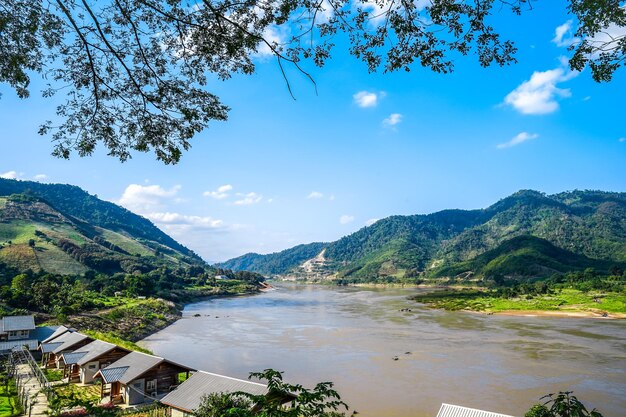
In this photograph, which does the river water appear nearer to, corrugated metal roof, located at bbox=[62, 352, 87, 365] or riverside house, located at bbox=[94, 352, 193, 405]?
riverside house, located at bbox=[94, 352, 193, 405]

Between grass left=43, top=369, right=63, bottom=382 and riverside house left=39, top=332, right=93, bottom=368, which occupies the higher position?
riverside house left=39, top=332, right=93, bottom=368

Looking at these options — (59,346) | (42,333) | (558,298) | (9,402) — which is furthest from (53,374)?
(558,298)

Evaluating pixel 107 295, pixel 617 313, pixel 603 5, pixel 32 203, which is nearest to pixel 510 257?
pixel 617 313

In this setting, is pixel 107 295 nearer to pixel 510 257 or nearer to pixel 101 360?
pixel 101 360

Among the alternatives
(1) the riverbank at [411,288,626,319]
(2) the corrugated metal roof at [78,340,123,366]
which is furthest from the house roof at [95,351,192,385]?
(1) the riverbank at [411,288,626,319]

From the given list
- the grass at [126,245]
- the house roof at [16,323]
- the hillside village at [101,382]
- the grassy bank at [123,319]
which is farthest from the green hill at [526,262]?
the grass at [126,245]

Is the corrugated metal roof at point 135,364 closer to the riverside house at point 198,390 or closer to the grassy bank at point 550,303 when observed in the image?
the riverside house at point 198,390

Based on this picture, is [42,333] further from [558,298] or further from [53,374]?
[558,298]
